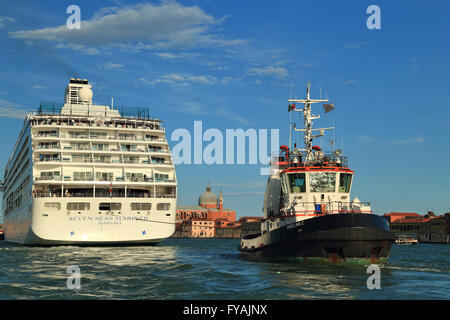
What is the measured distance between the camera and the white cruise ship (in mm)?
50438

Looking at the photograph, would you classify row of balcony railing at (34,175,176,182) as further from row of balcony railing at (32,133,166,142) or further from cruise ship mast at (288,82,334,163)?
cruise ship mast at (288,82,334,163)

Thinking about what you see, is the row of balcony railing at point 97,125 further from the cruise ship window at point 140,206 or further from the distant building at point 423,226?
the distant building at point 423,226

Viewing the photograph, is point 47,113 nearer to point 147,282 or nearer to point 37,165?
point 37,165

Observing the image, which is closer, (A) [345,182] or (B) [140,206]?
(A) [345,182]

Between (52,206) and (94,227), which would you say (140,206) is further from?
(52,206)

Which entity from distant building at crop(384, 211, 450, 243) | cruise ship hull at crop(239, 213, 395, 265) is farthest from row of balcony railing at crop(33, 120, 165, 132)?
distant building at crop(384, 211, 450, 243)

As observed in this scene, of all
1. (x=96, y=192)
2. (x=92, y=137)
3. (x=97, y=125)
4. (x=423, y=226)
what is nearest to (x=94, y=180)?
(x=96, y=192)

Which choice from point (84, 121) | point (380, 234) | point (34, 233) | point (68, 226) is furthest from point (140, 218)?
point (380, 234)

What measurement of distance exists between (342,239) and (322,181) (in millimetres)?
6115

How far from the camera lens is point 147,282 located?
76.1 feet

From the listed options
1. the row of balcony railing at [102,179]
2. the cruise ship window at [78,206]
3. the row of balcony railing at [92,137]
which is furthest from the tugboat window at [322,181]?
the row of balcony railing at [92,137]

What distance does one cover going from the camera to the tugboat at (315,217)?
29.2 meters

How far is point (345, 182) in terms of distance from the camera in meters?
34.6

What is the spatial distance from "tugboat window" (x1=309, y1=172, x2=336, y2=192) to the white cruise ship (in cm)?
2410
